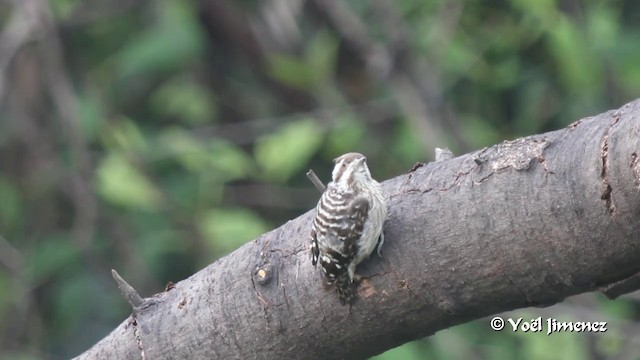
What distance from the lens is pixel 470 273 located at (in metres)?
2.81

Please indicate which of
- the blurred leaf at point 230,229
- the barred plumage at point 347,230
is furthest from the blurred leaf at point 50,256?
the barred plumage at point 347,230

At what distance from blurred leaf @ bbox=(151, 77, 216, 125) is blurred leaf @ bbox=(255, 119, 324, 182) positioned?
0.96 metres

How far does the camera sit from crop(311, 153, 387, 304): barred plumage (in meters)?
2.91

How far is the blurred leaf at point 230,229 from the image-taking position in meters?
6.34

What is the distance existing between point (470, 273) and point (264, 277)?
0.63 m

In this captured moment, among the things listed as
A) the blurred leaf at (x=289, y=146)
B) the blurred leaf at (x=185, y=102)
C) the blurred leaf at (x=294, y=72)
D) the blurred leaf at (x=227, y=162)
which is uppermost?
the blurred leaf at (x=185, y=102)

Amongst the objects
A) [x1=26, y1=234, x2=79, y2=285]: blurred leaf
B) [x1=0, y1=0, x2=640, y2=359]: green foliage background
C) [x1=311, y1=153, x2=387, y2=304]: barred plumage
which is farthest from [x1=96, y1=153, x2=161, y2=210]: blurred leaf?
[x1=311, y1=153, x2=387, y2=304]: barred plumage

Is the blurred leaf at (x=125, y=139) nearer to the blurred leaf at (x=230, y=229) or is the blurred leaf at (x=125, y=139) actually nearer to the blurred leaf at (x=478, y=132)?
the blurred leaf at (x=230, y=229)

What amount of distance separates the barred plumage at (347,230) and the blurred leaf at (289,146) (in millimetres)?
3279

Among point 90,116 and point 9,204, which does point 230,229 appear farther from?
point 9,204

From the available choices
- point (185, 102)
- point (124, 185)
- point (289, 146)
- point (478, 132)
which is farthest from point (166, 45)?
point (478, 132)

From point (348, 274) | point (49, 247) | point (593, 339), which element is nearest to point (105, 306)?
point (49, 247)

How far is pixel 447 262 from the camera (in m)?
2.85

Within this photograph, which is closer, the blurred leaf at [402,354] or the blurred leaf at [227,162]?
the blurred leaf at [402,354]
